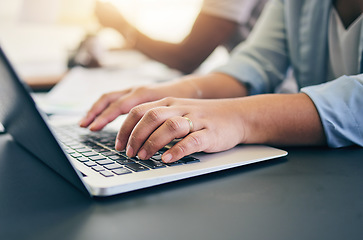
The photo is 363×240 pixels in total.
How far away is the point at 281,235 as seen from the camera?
0.95 feet

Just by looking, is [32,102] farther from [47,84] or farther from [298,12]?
[47,84]

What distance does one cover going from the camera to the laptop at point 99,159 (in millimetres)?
334

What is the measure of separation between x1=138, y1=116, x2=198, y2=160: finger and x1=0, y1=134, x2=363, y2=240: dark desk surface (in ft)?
0.20

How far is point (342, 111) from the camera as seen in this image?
53 centimetres

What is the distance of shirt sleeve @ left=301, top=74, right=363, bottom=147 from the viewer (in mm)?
525

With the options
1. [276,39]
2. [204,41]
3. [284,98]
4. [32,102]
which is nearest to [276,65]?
[276,39]

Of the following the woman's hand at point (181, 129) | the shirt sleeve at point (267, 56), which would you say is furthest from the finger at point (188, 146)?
the shirt sleeve at point (267, 56)

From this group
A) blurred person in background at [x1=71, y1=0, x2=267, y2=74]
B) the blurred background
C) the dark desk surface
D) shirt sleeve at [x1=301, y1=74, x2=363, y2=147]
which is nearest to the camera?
the dark desk surface

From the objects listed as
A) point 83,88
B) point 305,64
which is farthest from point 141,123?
point 83,88

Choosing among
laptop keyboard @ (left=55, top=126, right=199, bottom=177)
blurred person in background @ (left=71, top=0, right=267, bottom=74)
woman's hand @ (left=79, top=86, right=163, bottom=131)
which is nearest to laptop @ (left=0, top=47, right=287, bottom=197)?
laptop keyboard @ (left=55, top=126, right=199, bottom=177)

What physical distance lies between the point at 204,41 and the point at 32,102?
122 cm

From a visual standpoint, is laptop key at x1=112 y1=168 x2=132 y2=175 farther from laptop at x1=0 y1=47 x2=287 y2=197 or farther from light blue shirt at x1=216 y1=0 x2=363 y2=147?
light blue shirt at x1=216 y1=0 x2=363 y2=147

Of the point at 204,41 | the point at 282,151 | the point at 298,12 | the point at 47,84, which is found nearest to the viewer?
the point at 282,151

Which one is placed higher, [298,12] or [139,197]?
[298,12]
